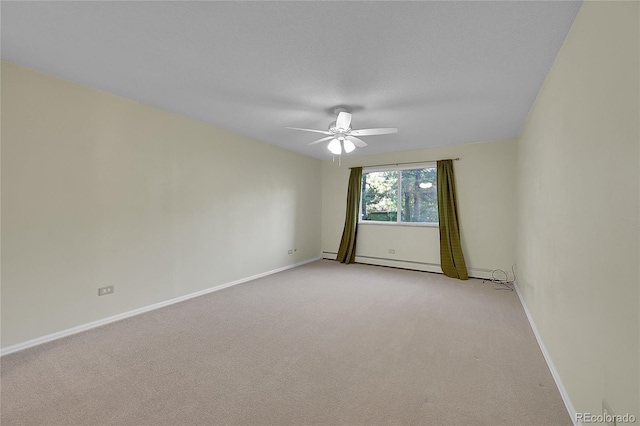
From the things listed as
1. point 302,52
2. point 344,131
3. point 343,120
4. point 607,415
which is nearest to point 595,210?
point 607,415

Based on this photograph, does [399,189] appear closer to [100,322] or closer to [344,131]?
[344,131]

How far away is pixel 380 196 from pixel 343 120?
3.11m

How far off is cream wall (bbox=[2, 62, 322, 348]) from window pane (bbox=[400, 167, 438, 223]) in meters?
3.12

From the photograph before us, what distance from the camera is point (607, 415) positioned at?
1.17m

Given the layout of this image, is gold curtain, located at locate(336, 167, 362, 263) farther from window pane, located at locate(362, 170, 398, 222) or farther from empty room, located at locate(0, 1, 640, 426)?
empty room, located at locate(0, 1, 640, 426)

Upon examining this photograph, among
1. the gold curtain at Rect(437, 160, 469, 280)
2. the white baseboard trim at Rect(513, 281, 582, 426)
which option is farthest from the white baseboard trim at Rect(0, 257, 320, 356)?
the white baseboard trim at Rect(513, 281, 582, 426)

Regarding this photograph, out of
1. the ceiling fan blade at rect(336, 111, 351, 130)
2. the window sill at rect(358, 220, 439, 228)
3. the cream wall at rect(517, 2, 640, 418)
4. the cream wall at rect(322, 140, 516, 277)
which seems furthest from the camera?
the window sill at rect(358, 220, 439, 228)

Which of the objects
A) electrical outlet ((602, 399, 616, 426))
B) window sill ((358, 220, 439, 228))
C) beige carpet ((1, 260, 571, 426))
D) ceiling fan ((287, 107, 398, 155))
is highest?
ceiling fan ((287, 107, 398, 155))

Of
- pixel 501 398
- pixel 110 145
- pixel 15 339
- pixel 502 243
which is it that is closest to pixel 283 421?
pixel 501 398

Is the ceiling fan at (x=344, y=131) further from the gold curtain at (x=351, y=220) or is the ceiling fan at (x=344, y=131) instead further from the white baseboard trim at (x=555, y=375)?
the white baseboard trim at (x=555, y=375)

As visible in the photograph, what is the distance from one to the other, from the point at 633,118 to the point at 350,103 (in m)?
2.28

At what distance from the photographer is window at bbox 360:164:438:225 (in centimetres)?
523

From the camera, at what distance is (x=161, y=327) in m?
2.73

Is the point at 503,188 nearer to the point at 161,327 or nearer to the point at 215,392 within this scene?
the point at 215,392
